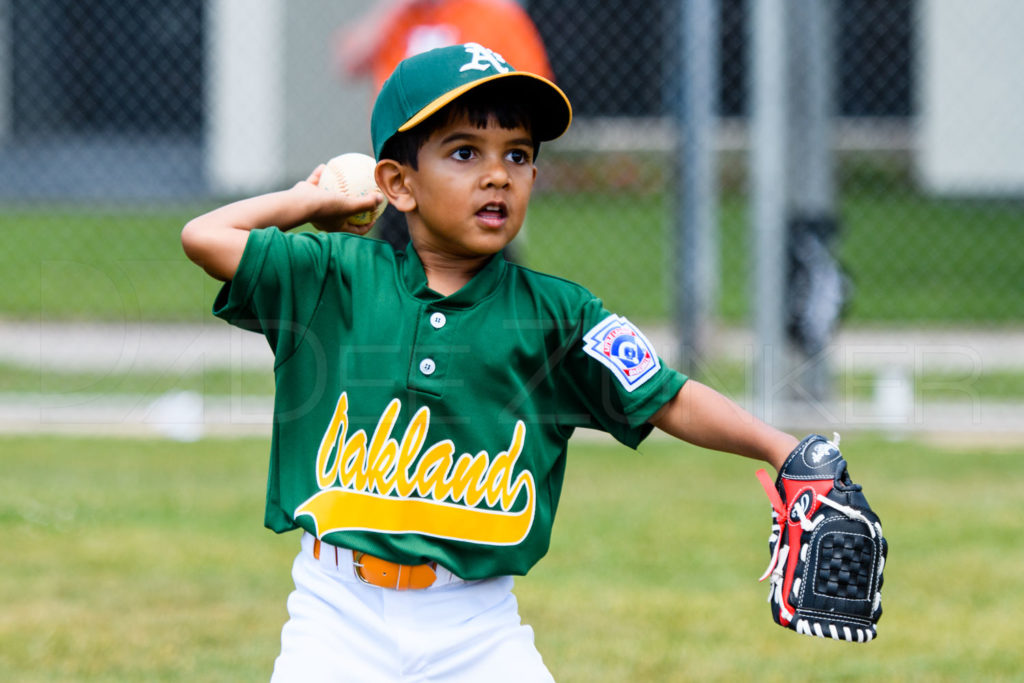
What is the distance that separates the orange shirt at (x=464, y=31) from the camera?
5.43 meters

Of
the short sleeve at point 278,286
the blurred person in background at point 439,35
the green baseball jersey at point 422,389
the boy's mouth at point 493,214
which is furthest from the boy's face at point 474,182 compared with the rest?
the blurred person in background at point 439,35

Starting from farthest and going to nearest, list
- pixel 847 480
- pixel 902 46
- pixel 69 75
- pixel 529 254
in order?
pixel 902 46
pixel 69 75
pixel 529 254
pixel 847 480

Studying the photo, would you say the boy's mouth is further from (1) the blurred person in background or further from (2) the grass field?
(1) the blurred person in background

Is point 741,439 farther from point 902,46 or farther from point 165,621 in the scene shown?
point 902,46

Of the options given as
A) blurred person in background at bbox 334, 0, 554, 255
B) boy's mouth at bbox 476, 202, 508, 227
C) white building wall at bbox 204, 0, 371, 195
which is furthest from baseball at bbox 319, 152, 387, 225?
white building wall at bbox 204, 0, 371, 195

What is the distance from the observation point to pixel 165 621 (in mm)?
3875

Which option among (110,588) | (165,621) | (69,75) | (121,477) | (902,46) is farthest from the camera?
(902,46)

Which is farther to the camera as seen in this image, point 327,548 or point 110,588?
point 110,588

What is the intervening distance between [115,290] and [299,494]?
693 centimetres

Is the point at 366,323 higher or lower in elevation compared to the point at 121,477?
higher

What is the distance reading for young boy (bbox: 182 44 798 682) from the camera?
225 centimetres

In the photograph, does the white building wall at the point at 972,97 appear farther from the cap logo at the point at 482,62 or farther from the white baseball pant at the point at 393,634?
the white baseball pant at the point at 393,634

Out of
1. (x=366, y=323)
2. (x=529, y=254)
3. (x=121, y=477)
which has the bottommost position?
(x=121, y=477)

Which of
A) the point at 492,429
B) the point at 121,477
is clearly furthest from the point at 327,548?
the point at 121,477
